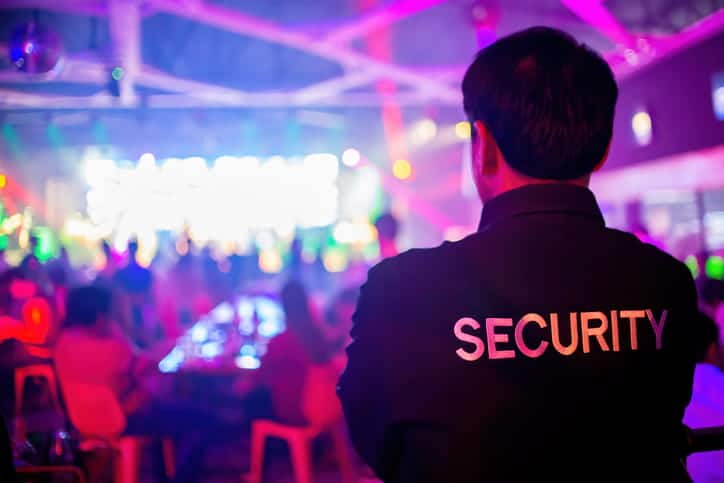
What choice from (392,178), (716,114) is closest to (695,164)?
(716,114)

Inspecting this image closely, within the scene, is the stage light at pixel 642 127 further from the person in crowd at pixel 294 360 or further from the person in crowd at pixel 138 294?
the person in crowd at pixel 138 294

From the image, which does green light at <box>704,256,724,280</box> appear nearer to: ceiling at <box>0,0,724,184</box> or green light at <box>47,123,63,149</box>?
ceiling at <box>0,0,724,184</box>

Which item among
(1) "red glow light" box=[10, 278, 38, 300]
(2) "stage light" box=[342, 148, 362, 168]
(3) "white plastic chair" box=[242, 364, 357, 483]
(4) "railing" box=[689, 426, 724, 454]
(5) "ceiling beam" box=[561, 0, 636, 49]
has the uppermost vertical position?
(5) "ceiling beam" box=[561, 0, 636, 49]

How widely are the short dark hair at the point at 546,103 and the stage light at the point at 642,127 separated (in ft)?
24.6

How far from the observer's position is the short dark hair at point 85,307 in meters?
3.37

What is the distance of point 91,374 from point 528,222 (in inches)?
121

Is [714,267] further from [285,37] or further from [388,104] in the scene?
[388,104]

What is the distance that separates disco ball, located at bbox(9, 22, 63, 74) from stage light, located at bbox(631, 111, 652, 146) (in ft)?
A: 21.2

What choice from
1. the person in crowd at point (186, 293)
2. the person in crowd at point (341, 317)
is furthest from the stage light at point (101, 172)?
the person in crowd at point (341, 317)

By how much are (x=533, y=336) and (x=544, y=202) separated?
0.18m

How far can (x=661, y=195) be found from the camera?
24.9 feet

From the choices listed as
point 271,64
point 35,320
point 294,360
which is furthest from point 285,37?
point 294,360

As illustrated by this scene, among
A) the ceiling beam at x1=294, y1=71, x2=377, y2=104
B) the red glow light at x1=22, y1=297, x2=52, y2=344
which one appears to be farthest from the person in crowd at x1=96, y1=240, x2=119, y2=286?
the ceiling beam at x1=294, y1=71, x2=377, y2=104

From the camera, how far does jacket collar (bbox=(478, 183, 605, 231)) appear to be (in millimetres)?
813
